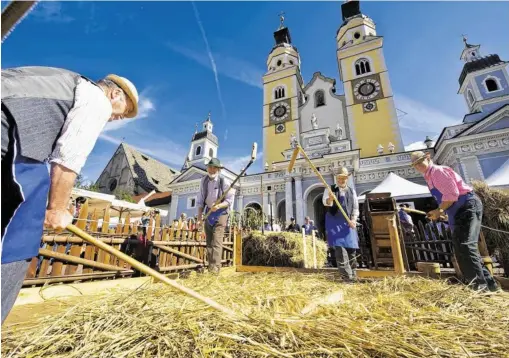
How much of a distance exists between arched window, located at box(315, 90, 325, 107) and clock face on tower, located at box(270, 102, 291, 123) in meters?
3.44

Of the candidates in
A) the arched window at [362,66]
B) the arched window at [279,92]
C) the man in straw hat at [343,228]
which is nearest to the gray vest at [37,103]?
the man in straw hat at [343,228]

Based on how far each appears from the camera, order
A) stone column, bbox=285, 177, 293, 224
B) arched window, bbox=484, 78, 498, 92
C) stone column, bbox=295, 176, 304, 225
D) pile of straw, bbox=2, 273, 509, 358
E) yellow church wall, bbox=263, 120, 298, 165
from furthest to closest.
Result: yellow church wall, bbox=263, 120, 298, 165 → arched window, bbox=484, 78, 498, 92 → stone column, bbox=285, 177, 293, 224 → stone column, bbox=295, 176, 304, 225 → pile of straw, bbox=2, 273, 509, 358

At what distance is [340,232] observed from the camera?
394 centimetres

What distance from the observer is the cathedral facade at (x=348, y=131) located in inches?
526

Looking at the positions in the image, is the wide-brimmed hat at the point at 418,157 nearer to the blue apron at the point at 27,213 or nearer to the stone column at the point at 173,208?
the blue apron at the point at 27,213

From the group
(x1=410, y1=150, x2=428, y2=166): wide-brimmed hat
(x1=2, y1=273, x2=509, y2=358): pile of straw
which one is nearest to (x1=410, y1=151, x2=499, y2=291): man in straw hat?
(x1=410, y1=150, x2=428, y2=166): wide-brimmed hat

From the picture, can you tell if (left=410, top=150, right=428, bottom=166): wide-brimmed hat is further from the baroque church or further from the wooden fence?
the baroque church

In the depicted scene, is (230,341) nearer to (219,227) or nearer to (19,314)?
(19,314)

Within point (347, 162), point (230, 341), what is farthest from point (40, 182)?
Answer: point (347, 162)

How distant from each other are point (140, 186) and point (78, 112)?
31.1 meters

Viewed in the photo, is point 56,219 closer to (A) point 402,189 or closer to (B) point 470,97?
(A) point 402,189

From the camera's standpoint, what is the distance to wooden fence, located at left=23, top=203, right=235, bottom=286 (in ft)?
10.2

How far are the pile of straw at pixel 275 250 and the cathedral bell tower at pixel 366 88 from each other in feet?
61.8

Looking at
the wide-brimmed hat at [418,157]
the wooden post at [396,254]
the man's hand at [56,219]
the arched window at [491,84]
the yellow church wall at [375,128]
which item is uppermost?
the arched window at [491,84]
